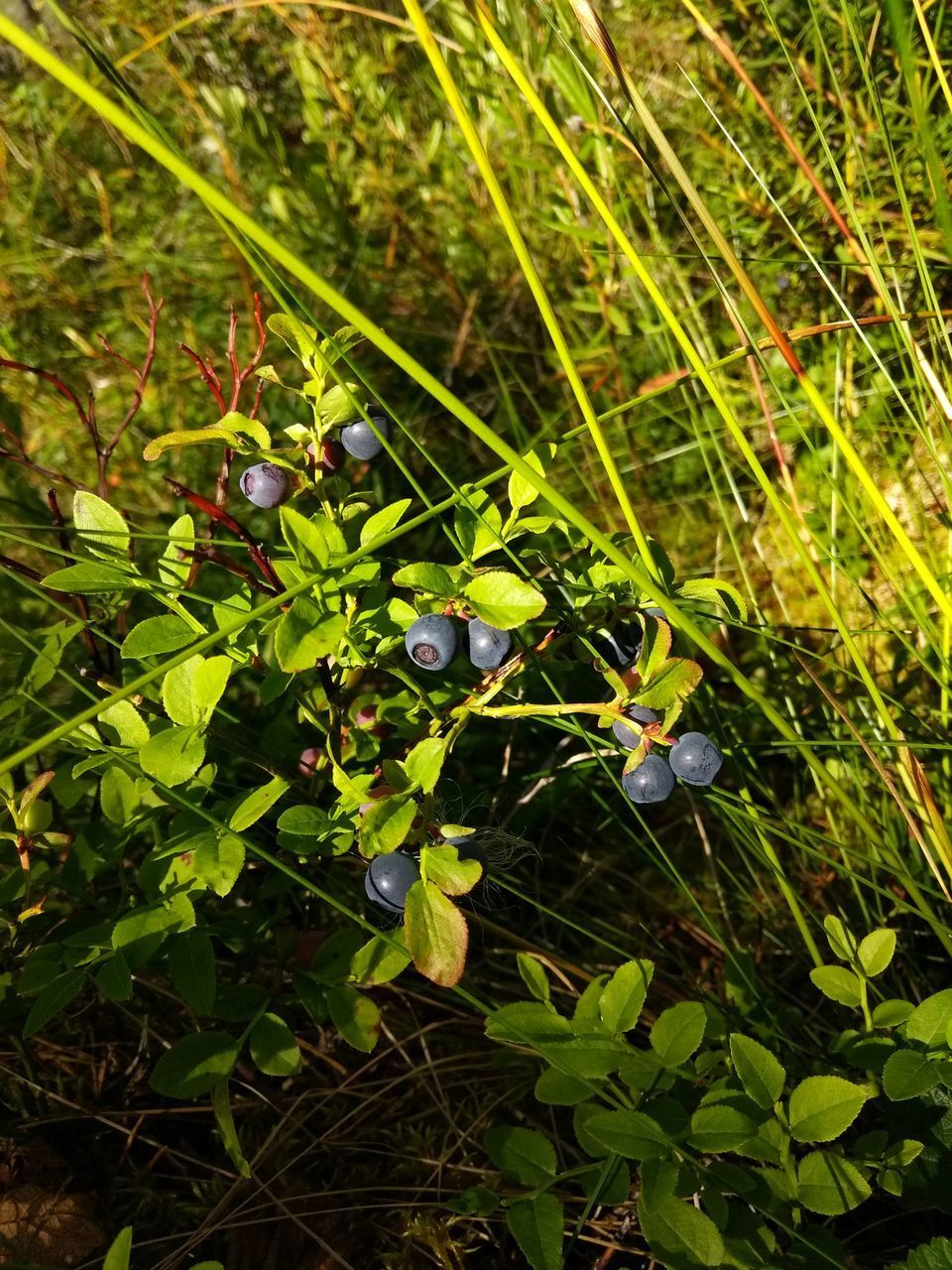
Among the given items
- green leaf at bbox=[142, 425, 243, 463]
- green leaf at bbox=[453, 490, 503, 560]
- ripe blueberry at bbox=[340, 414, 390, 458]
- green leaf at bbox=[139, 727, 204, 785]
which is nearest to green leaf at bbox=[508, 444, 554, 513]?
green leaf at bbox=[453, 490, 503, 560]

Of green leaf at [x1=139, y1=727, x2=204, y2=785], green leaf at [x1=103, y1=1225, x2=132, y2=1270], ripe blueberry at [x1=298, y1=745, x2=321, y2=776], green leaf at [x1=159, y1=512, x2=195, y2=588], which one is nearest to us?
green leaf at [x1=103, y1=1225, x2=132, y2=1270]

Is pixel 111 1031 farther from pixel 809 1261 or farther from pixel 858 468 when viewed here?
pixel 858 468

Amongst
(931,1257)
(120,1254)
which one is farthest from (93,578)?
(931,1257)

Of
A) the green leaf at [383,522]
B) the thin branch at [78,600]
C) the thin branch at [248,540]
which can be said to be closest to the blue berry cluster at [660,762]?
the green leaf at [383,522]

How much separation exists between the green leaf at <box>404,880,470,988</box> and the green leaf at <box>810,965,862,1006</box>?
40cm

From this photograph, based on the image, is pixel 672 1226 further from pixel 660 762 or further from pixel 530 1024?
pixel 660 762

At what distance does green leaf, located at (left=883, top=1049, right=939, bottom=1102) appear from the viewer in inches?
31.6

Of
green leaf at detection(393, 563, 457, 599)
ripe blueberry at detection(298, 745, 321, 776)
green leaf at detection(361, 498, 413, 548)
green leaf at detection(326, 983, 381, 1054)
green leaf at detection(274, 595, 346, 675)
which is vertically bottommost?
green leaf at detection(326, 983, 381, 1054)

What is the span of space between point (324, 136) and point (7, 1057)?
177 cm

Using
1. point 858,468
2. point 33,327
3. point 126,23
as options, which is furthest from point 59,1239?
point 126,23

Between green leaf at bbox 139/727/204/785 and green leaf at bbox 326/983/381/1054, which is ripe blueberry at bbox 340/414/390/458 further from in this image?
green leaf at bbox 326/983/381/1054

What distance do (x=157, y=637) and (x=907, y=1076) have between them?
0.76m

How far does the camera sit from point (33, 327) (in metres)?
2.14

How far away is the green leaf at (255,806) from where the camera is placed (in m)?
0.82
